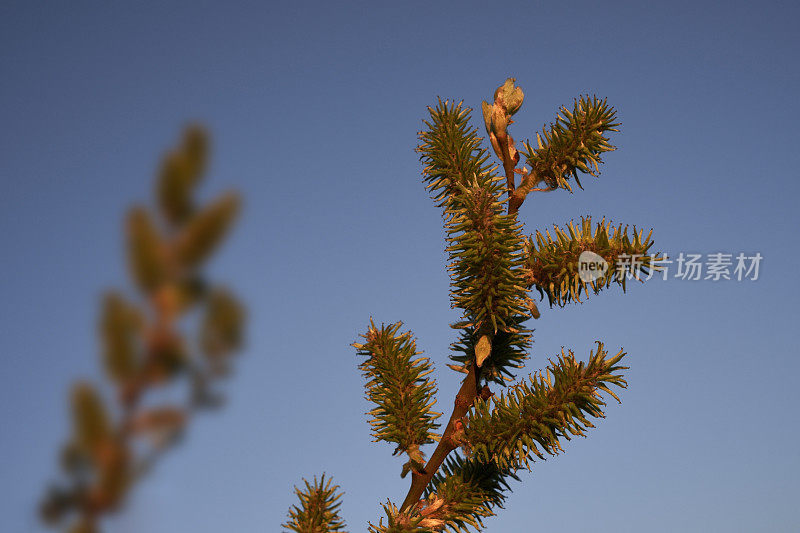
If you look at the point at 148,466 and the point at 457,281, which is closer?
the point at 148,466

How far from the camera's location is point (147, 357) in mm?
481

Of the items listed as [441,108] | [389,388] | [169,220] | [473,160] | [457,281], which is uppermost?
[441,108]

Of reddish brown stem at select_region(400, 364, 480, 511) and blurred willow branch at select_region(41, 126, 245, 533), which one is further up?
reddish brown stem at select_region(400, 364, 480, 511)

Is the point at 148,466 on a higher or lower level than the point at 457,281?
lower

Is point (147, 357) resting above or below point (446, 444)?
below

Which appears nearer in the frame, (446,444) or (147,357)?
(147,357)

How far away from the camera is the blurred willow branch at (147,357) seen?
0.46 metres

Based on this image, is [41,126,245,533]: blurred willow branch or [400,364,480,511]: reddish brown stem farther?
[400,364,480,511]: reddish brown stem

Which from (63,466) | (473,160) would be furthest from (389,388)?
(63,466)

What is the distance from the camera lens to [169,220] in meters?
0.48

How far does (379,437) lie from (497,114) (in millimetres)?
1368

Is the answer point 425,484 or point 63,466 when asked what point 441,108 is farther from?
point 63,466

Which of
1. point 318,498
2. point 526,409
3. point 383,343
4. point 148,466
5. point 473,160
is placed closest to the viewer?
point 148,466

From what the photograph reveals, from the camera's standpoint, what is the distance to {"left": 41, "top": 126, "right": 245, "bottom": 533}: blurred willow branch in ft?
1.50
